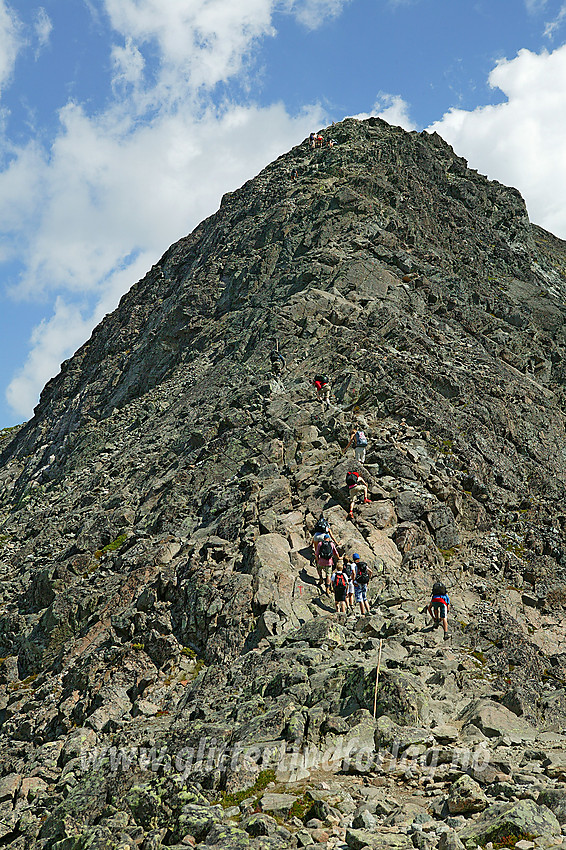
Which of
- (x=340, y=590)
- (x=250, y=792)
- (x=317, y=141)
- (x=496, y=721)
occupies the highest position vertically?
(x=317, y=141)

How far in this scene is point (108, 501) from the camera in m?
39.0

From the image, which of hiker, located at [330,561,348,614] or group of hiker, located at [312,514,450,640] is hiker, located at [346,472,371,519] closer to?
group of hiker, located at [312,514,450,640]

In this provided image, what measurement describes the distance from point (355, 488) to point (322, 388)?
8674mm

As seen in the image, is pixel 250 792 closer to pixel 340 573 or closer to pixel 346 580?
pixel 346 580

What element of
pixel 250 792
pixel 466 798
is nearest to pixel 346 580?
pixel 250 792

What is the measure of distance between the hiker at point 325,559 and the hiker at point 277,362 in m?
15.2

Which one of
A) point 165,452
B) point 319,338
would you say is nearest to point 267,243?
point 319,338

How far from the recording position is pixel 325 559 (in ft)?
80.0


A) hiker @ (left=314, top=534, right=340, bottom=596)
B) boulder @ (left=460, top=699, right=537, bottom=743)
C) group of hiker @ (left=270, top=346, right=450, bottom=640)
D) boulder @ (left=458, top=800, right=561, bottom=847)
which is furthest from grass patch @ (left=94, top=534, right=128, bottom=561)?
boulder @ (left=458, top=800, right=561, bottom=847)

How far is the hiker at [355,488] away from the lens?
27766 millimetres

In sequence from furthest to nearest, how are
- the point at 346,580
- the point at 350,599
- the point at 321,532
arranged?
1. the point at 321,532
2. the point at 346,580
3. the point at 350,599

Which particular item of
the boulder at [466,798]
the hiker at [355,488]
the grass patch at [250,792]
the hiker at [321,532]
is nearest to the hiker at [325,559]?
the hiker at [321,532]

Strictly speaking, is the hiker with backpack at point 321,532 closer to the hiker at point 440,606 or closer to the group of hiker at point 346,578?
the group of hiker at point 346,578

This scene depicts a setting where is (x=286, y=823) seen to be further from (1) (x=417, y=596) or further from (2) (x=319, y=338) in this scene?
(2) (x=319, y=338)
